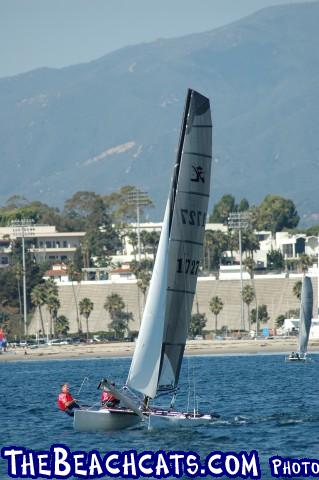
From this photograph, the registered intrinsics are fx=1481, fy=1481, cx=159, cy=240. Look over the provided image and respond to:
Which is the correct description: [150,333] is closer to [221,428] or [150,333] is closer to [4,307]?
[221,428]

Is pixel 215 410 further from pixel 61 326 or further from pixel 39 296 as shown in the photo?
pixel 39 296

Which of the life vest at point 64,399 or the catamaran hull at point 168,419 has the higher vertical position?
the life vest at point 64,399

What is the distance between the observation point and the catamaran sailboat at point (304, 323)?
107m

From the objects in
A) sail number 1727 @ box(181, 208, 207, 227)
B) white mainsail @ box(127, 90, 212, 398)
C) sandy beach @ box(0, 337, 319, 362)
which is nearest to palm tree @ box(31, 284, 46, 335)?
sandy beach @ box(0, 337, 319, 362)

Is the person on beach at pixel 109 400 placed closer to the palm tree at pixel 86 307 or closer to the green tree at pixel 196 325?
the green tree at pixel 196 325

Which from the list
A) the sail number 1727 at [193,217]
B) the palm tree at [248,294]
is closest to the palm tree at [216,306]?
the palm tree at [248,294]

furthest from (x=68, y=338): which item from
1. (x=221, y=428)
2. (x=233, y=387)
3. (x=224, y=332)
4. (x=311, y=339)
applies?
(x=221, y=428)

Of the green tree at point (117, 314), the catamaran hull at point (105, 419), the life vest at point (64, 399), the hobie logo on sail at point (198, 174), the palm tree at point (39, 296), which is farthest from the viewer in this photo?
the palm tree at point (39, 296)

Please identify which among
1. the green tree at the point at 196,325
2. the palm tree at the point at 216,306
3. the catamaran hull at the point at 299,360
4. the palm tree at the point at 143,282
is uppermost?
the palm tree at the point at 143,282

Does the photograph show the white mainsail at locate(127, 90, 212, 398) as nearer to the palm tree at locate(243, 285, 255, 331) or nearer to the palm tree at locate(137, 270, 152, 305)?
the palm tree at locate(243, 285, 255, 331)

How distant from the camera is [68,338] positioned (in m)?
163

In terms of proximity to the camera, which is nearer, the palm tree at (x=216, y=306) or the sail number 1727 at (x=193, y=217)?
the sail number 1727 at (x=193, y=217)

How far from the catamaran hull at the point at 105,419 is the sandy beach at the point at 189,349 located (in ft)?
271

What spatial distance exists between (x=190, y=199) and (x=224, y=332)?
114m
